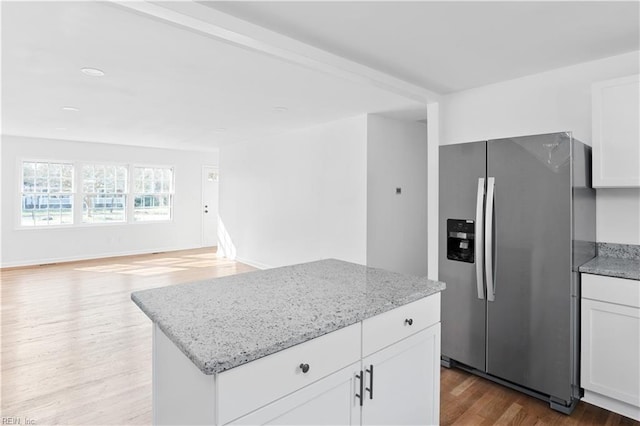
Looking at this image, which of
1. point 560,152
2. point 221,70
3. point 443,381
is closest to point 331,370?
point 443,381

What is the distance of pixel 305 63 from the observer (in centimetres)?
264

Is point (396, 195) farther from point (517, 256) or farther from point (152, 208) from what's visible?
point (152, 208)

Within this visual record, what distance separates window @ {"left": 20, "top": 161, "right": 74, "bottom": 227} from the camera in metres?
6.60

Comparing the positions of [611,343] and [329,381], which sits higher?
[329,381]

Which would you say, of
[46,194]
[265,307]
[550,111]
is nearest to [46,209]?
[46,194]

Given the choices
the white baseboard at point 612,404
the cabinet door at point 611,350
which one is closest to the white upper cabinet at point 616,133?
the cabinet door at point 611,350

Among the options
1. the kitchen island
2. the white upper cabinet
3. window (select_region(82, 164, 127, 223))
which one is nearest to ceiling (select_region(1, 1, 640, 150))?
the white upper cabinet

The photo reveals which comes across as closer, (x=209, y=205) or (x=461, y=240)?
(x=461, y=240)

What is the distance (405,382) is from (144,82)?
322 centimetres

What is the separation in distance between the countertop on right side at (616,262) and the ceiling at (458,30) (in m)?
1.46

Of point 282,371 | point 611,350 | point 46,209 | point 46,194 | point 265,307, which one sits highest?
point 46,194

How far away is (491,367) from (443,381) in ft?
1.18

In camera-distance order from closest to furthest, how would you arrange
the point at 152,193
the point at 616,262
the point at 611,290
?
1. the point at 611,290
2. the point at 616,262
3. the point at 152,193

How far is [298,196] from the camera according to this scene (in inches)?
219
